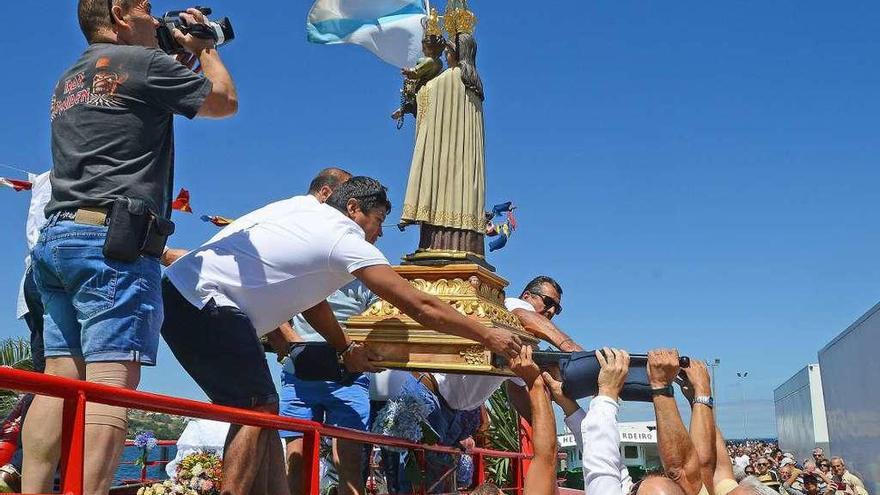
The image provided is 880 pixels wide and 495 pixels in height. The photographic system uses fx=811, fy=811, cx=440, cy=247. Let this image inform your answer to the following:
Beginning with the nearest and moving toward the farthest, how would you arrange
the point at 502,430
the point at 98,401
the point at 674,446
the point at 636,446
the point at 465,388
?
the point at 98,401, the point at 674,446, the point at 465,388, the point at 502,430, the point at 636,446

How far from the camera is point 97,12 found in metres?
2.78

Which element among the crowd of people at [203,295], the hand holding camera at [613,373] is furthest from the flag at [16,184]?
the hand holding camera at [613,373]

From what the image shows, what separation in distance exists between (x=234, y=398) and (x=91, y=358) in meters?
0.82

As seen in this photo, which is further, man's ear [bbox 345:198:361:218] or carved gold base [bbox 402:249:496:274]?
carved gold base [bbox 402:249:496:274]

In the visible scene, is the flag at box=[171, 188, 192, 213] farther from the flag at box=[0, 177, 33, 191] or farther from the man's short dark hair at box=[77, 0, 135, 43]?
the man's short dark hair at box=[77, 0, 135, 43]

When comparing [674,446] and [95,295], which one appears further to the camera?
[674,446]

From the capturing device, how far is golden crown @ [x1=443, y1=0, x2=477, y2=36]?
565 centimetres

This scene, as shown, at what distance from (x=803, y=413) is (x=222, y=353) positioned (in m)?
27.0

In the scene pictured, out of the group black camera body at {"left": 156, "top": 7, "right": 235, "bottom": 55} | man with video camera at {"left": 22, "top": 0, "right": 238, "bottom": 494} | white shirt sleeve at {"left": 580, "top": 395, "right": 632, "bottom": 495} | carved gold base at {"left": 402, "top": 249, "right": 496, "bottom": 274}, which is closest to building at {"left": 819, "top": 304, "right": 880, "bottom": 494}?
carved gold base at {"left": 402, "top": 249, "right": 496, "bottom": 274}

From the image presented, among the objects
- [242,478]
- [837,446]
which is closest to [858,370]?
[837,446]

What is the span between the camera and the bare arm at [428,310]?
3328 mm

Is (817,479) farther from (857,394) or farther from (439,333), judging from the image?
(439,333)

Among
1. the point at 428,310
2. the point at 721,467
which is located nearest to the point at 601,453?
the point at 428,310

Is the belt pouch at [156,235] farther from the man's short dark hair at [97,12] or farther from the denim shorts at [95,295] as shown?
the man's short dark hair at [97,12]
